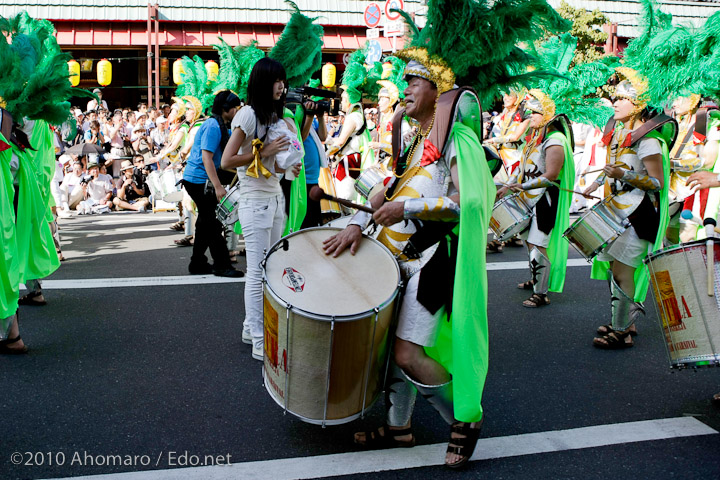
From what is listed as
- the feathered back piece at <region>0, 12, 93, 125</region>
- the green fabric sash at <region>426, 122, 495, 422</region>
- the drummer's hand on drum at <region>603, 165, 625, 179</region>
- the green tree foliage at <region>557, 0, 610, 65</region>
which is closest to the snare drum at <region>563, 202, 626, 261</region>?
the drummer's hand on drum at <region>603, 165, 625, 179</region>

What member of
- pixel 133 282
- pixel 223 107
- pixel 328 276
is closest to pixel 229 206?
pixel 223 107

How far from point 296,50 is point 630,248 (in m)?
3.05

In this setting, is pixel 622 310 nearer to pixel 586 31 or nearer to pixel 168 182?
pixel 168 182

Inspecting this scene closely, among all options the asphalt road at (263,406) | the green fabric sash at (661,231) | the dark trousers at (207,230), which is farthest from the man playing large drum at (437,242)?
the dark trousers at (207,230)

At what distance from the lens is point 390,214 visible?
2832 millimetres

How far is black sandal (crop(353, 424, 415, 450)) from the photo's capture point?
316 centimetres

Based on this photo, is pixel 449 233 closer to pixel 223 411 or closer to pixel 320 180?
pixel 223 411

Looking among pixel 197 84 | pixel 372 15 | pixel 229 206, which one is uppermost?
pixel 372 15

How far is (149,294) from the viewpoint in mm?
5871

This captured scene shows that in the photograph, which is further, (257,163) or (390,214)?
(257,163)

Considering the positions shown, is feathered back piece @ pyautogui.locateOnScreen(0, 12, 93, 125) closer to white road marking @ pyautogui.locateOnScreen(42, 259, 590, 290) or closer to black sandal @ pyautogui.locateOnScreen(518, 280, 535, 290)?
white road marking @ pyautogui.locateOnScreen(42, 259, 590, 290)

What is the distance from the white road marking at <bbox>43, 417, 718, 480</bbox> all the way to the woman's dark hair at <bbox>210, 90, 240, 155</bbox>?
355 centimetres

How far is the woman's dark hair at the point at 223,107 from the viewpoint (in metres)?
5.95

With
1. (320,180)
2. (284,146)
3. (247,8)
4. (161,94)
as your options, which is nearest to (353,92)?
(320,180)
